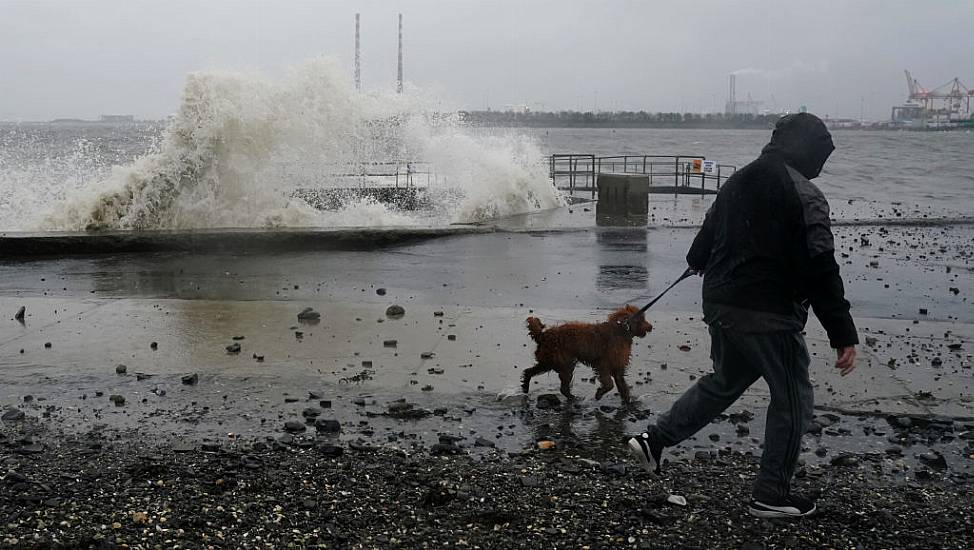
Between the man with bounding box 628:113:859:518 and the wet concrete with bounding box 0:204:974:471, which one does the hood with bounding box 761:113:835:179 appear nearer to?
the man with bounding box 628:113:859:518

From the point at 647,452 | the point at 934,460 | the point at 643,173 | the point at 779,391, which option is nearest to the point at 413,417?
the point at 647,452

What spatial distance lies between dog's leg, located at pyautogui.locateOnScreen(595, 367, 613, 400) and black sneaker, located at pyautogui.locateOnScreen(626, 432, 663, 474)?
114cm

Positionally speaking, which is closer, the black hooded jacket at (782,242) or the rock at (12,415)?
the black hooded jacket at (782,242)

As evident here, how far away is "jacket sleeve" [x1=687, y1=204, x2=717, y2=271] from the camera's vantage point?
3.89m

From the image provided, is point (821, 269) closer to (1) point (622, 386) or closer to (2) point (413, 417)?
(1) point (622, 386)

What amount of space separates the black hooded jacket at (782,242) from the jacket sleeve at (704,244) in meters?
0.12

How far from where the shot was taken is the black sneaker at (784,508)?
364cm

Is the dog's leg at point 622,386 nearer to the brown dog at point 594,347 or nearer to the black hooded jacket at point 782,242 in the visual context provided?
the brown dog at point 594,347

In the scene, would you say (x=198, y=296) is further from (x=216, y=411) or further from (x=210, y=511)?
(x=210, y=511)

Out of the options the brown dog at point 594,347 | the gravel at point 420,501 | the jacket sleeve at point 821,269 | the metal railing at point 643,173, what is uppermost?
the metal railing at point 643,173

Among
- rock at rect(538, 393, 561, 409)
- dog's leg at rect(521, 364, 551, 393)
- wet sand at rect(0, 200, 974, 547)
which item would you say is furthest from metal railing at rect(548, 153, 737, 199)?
rock at rect(538, 393, 561, 409)

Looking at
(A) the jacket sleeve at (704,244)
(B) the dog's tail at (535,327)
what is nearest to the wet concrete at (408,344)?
(B) the dog's tail at (535,327)

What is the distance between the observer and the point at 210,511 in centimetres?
366

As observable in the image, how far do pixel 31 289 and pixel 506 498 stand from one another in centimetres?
703
